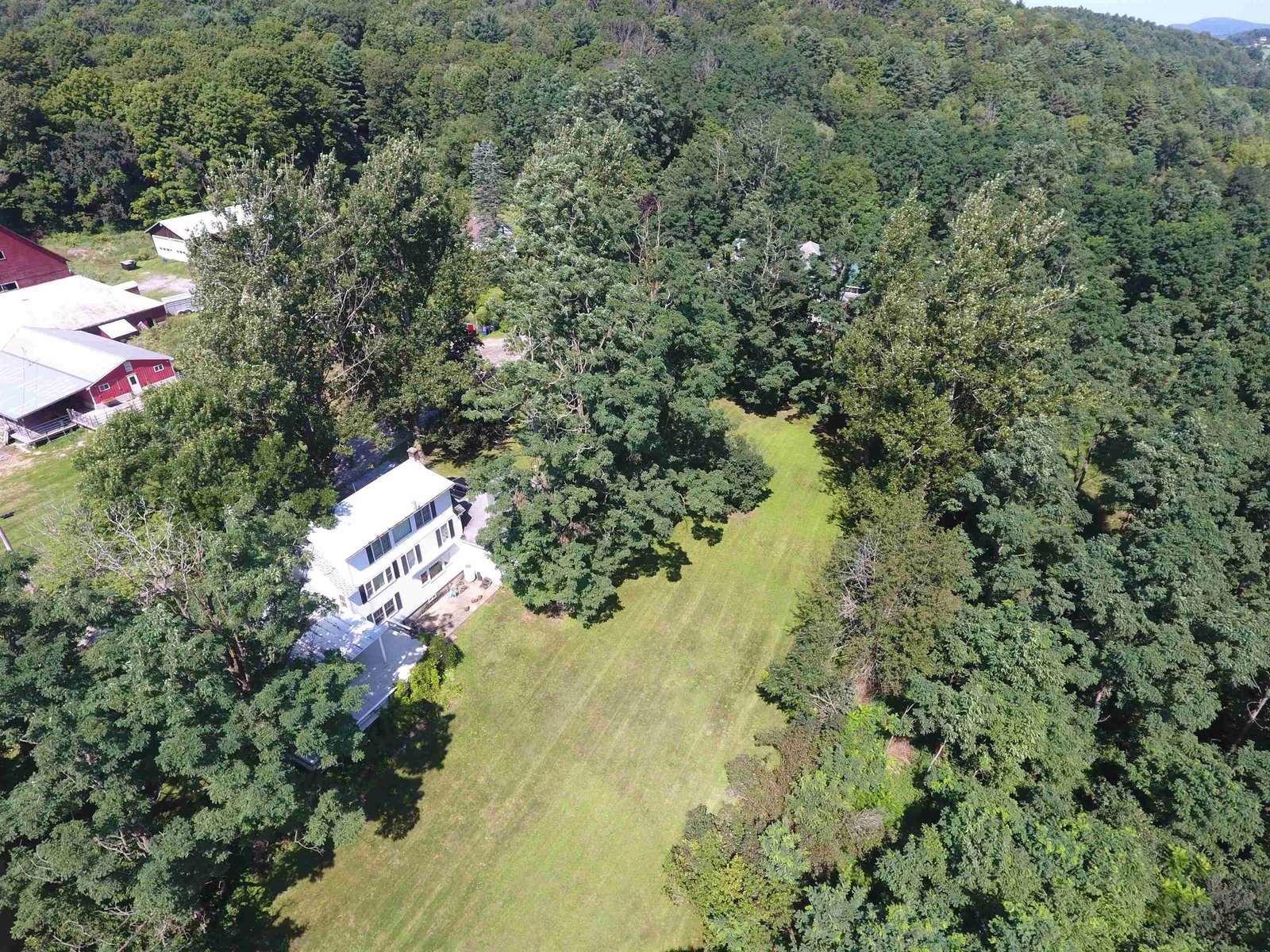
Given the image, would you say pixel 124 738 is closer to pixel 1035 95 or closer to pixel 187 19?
pixel 1035 95

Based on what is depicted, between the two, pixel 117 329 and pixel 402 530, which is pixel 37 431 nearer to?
pixel 117 329

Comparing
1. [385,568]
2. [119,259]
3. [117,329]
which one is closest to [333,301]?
[385,568]

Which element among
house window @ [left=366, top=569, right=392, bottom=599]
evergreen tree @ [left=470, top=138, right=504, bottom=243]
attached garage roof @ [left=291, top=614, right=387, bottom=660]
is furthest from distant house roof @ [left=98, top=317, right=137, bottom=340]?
attached garage roof @ [left=291, top=614, right=387, bottom=660]

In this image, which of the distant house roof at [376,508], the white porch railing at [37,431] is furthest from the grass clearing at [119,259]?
the distant house roof at [376,508]

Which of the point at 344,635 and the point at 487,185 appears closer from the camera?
the point at 344,635

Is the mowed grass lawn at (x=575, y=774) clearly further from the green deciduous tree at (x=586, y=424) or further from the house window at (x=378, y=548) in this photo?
the house window at (x=378, y=548)

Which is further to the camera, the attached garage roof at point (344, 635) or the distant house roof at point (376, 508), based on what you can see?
the distant house roof at point (376, 508)
